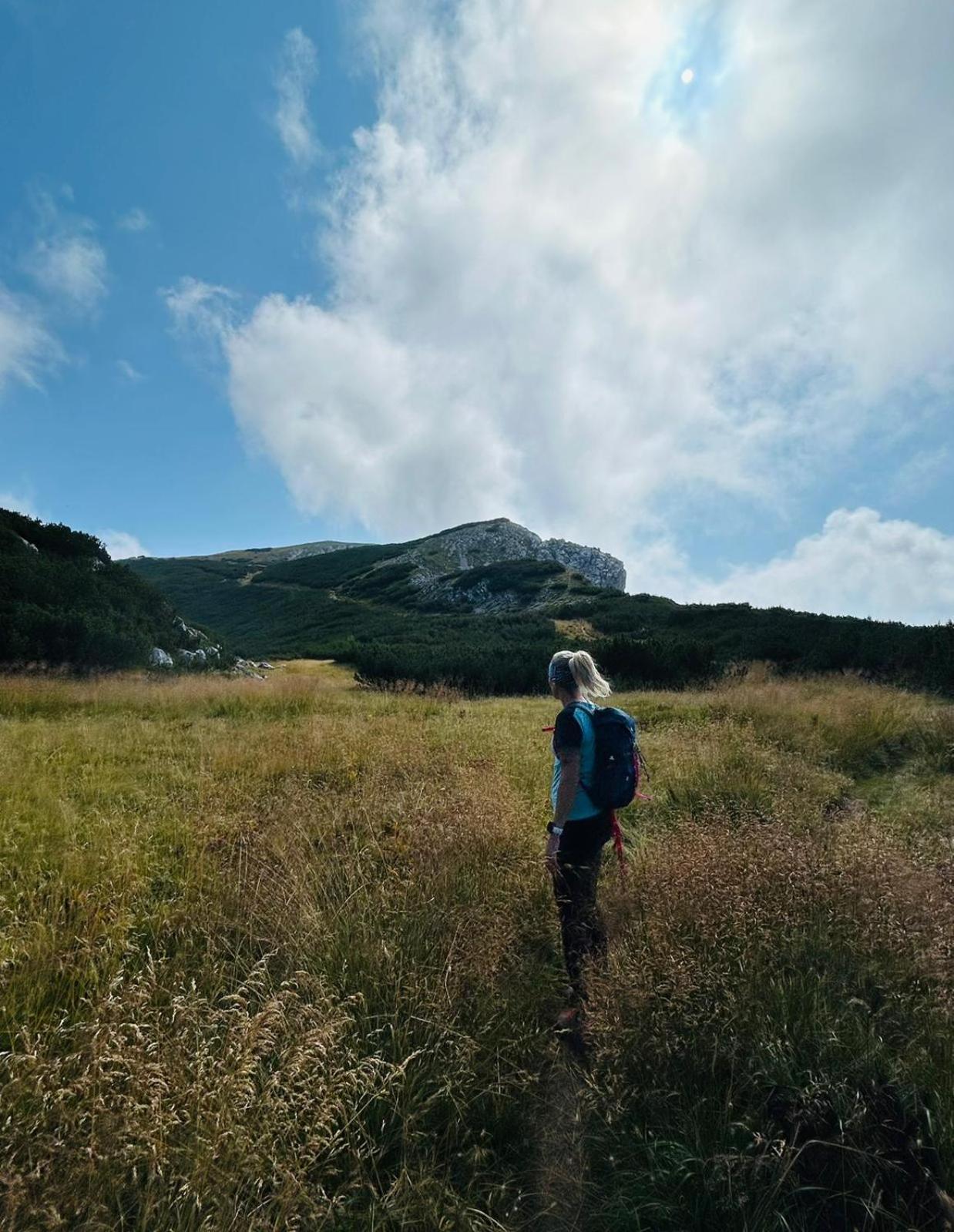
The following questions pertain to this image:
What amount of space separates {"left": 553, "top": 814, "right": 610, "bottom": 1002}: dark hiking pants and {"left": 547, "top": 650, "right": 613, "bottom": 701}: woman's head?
79cm

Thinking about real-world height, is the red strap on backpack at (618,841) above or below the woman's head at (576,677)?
below

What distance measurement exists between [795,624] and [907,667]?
1306 centimetres

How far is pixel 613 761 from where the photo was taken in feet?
11.6

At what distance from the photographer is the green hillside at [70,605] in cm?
1759

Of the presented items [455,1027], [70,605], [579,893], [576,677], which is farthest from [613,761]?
[70,605]

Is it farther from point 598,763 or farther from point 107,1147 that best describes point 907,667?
point 107,1147

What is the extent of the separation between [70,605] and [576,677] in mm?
22746

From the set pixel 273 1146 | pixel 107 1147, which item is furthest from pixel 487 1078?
pixel 107 1147

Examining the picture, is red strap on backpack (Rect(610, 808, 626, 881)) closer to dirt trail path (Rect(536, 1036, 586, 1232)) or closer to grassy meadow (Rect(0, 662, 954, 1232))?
grassy meadow (Rect(0, 662, 954, 1232))

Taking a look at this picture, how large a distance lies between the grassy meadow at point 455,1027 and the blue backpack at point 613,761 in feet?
2.03

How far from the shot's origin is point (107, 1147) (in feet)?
6.70

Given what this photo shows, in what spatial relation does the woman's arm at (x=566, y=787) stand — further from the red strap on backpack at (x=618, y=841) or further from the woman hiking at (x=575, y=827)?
the red strap on backpack at (x=618, y=841)

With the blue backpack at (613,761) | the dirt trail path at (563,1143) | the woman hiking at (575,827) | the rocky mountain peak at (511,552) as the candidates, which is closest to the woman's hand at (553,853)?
the woman hiking at (575,827)

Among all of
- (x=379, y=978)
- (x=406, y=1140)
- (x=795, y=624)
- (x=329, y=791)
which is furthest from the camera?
(x=795, y=624)
